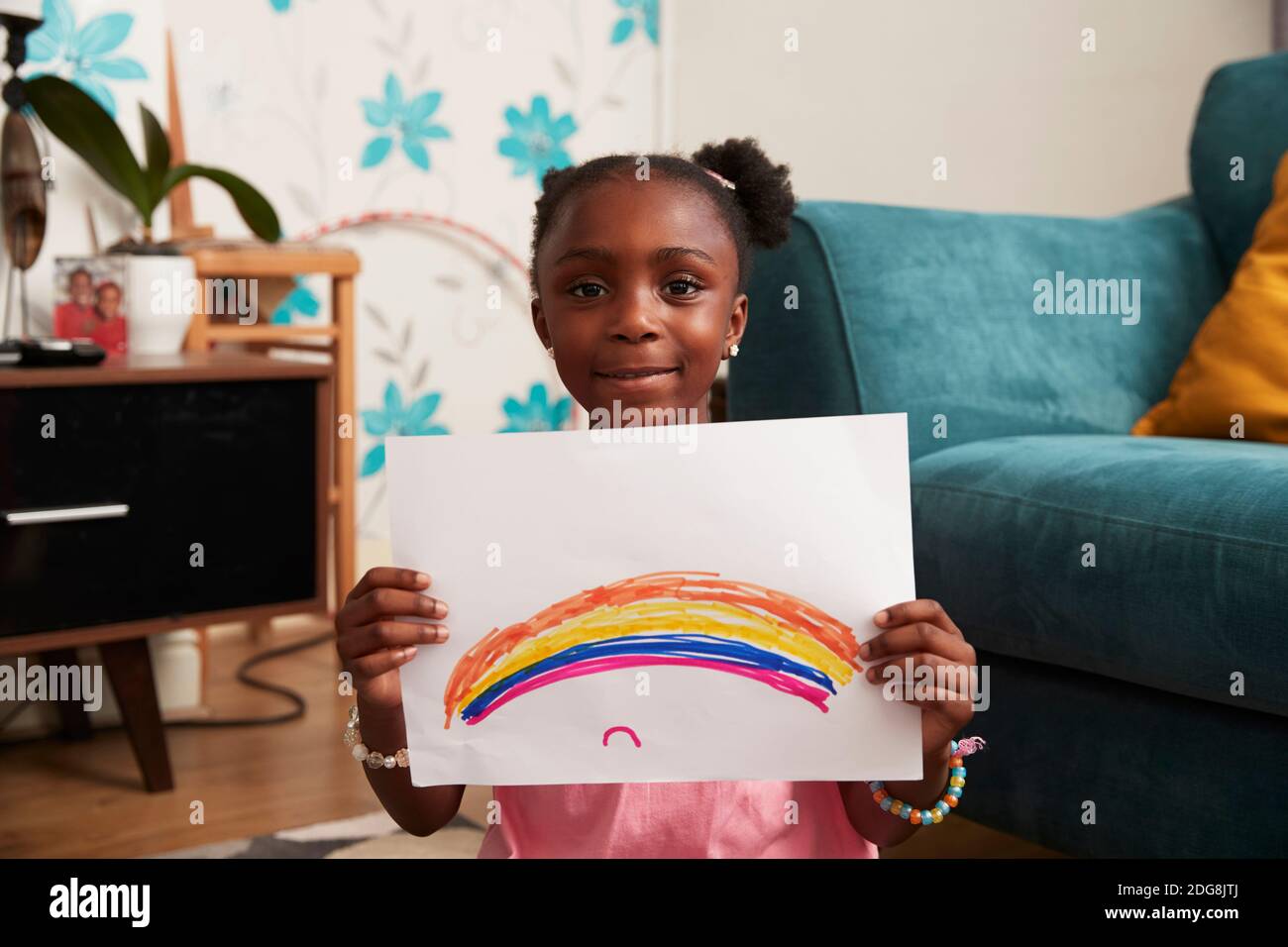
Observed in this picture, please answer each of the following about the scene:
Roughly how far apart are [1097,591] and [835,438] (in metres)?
0.45

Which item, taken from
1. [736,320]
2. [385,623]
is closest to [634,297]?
[736,320]

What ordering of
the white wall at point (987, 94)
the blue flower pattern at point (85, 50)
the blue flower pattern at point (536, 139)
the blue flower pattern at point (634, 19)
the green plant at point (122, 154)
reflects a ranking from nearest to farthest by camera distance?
the green plant at point (122, 154)
the blue flower pattern at point (85, 50)
the white wall at point (987, 94)
the blue flower pattern at point (536, 139)
the blue flower pattern at point (634, 19)

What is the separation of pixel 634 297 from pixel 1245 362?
2.72ft

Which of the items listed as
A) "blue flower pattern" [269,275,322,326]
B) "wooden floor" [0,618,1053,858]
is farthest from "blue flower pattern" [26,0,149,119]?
"wooden floor" [0,618,1053,858]

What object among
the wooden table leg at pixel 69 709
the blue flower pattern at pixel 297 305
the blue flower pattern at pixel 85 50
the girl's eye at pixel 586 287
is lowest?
the wooden table leg at pixel 69 709

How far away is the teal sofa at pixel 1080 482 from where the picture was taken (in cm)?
102

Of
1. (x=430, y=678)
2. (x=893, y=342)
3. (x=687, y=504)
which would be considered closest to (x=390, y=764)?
(x=430, y=678)

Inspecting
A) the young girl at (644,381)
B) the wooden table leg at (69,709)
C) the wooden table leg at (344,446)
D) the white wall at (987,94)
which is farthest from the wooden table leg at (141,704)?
the white wall at (987,94)

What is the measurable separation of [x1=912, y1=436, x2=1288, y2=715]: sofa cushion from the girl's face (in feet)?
1.33

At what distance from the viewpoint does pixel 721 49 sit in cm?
306

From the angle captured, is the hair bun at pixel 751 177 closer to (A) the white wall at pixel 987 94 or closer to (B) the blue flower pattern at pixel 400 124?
(A) the white wall at pixel 987 94

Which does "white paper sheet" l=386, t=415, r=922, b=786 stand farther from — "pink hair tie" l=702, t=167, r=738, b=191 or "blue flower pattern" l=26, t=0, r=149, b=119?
"blue flower pattern" l=26, t=0, r=149, b=119

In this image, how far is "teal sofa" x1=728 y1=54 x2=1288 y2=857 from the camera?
1024 mm

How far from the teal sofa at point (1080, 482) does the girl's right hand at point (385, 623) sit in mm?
610
